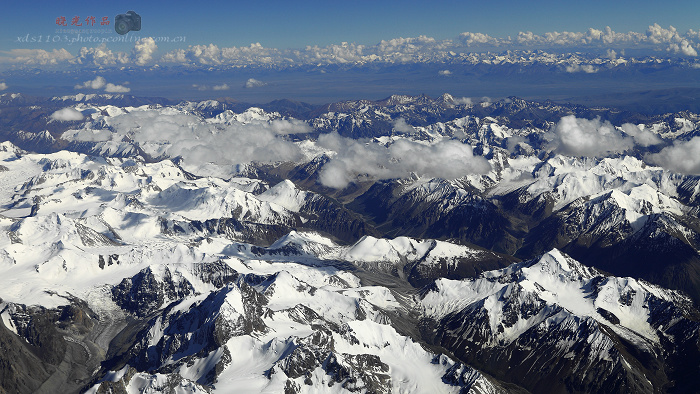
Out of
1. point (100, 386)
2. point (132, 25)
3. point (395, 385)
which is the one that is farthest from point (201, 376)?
point (132, 25)

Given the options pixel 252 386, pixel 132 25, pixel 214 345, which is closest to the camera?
pixel 252 386

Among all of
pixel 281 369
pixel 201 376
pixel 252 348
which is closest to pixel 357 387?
pixel 281 369

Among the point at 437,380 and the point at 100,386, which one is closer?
the point at 100,386

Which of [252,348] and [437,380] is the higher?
[252,348]

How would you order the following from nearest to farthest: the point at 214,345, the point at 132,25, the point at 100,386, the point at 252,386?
the point at 100,386
the point at 252,386
the point at 132,25
the point at 214,345

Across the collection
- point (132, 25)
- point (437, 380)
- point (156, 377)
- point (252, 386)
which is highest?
point (132, 25)

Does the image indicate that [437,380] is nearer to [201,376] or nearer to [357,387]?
[357,387]
